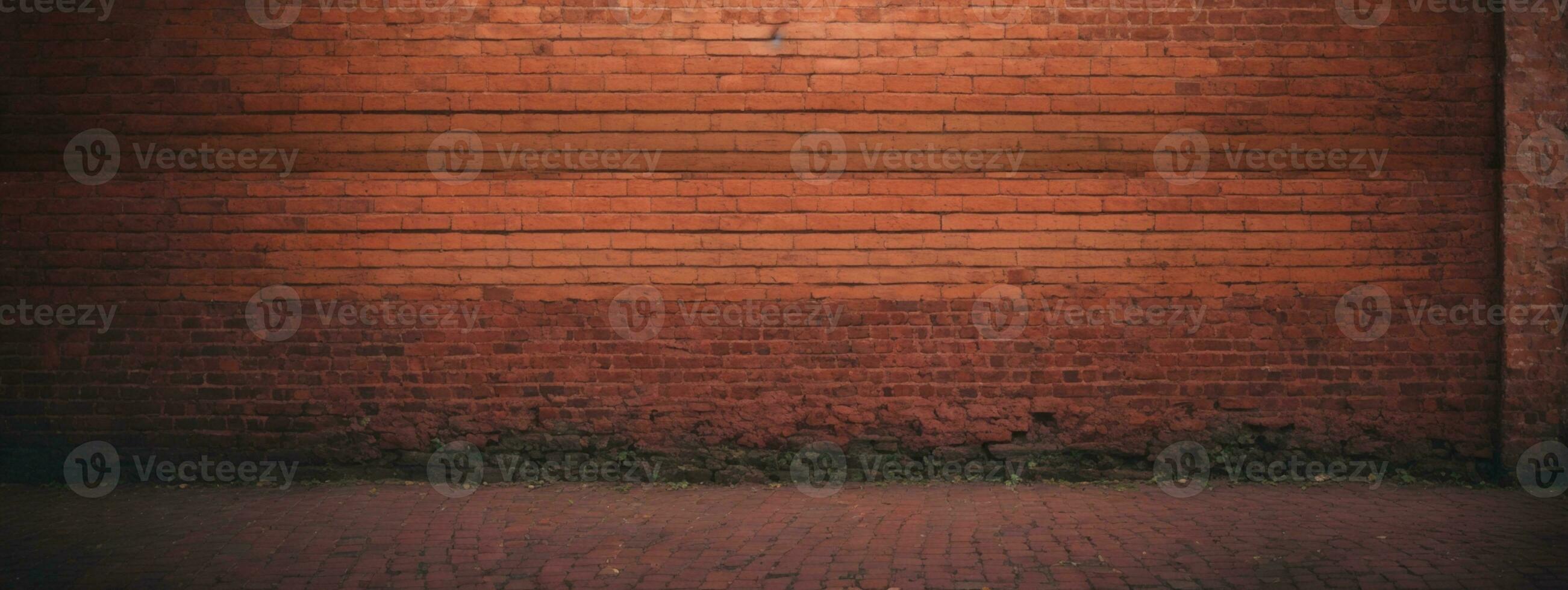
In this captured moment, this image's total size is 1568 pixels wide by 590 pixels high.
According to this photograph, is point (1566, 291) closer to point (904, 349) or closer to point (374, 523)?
point (904, 349)

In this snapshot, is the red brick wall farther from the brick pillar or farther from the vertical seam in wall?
the brick pillar

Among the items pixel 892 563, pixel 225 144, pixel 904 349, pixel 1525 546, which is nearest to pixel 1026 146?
pixel 904 349

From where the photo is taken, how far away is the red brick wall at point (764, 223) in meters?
6.00

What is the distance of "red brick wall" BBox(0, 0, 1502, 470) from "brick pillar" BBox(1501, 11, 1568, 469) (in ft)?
0.54

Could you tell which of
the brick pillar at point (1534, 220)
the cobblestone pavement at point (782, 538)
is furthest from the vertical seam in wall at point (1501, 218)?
the cobblestone pavement at point (782, 538)

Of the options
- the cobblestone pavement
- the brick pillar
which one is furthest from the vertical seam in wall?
the cobblestone pavement

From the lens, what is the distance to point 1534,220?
588 cm

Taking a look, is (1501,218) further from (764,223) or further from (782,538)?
(782,538)

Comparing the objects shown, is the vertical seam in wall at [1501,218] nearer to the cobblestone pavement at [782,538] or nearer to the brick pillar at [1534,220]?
the brick pillar at [1534,220]

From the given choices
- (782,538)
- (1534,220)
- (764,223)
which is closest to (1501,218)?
(1534,220)

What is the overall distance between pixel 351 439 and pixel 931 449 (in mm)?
3914

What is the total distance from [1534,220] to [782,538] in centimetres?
534

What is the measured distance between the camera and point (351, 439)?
6.07 metres

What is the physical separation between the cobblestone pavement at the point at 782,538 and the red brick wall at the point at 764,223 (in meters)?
0.56
